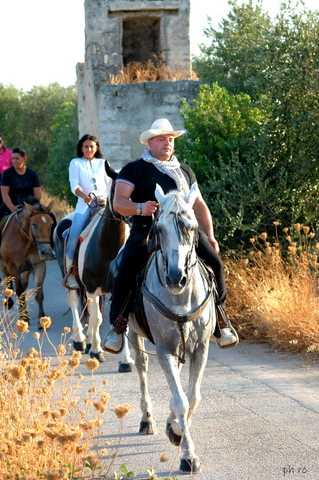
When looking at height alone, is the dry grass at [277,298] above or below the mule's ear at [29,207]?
below

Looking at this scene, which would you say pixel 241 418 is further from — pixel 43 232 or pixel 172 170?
pixel 43 232

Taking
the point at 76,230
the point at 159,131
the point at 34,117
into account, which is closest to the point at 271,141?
the point at 76,230

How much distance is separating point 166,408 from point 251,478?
2.00 m

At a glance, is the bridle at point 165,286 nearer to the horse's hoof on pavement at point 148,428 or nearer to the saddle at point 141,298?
the saddle at point 141,298

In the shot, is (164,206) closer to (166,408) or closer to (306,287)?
(166,408)

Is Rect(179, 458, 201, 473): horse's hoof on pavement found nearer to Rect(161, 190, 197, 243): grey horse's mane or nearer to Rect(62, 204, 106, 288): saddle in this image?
Rect(161, 190, 197, 243): grey horse's mane

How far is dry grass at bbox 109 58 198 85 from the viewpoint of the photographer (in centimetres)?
1859

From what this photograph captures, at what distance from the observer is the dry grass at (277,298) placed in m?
9.24

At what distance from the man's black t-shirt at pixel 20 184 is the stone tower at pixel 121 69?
5.36 m

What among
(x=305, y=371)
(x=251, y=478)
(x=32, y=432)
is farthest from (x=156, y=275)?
(x=305, y=371)

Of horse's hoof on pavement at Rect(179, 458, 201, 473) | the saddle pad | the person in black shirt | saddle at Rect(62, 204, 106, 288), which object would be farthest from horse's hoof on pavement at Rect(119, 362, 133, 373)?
the person in black shirt

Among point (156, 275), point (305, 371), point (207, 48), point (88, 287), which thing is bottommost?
point (305, 371)

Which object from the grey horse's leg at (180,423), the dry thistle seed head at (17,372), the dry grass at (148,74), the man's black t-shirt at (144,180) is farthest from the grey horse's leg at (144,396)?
the dry grass at (148,74)

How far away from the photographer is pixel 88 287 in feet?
30.9
